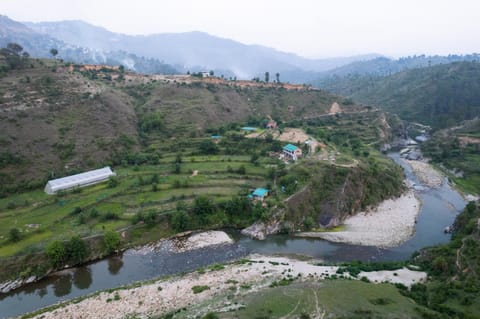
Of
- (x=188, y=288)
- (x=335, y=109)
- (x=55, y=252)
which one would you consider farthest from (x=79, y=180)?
(x=335, y=109)

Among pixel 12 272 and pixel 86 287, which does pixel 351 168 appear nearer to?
pixel 86 287

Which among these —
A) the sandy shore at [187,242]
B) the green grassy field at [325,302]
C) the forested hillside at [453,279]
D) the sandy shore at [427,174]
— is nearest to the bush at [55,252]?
the sandy shore at [187,242]

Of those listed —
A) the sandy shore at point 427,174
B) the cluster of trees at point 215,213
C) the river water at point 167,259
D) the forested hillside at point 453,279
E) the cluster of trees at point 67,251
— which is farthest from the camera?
the sandy shore at point 427,174

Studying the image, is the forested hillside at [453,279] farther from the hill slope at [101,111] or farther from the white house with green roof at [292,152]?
the hill slope at [101,111]

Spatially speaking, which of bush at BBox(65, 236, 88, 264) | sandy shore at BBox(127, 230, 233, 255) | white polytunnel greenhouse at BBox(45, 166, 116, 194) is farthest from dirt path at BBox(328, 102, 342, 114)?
bush at BBox(65, 236, 88, 264)

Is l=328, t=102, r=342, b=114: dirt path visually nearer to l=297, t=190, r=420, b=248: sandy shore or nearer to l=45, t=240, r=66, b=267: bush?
l=297, t=190, r=420, b=248: sandy shore

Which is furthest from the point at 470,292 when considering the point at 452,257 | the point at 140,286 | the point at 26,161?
the point at 26,161

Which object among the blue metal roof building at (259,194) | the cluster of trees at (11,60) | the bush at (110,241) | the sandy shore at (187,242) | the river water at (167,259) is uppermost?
the cluster of trees at (11,60)
